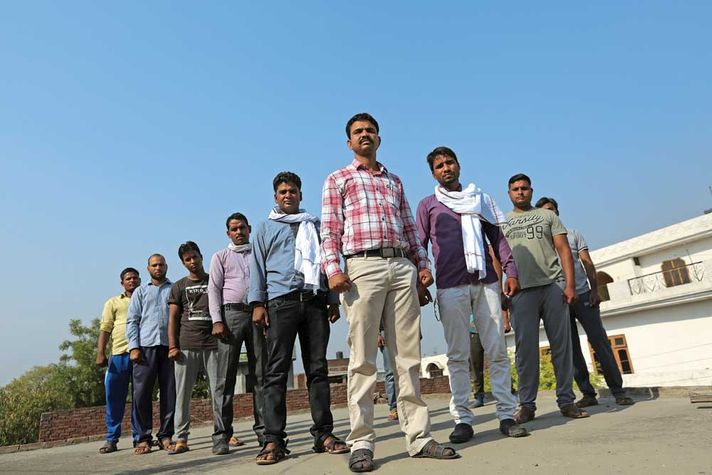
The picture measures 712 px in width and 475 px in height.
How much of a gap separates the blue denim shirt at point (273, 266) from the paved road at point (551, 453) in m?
1.24

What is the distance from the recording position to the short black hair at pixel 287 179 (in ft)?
15.2

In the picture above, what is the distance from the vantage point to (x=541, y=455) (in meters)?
2.88

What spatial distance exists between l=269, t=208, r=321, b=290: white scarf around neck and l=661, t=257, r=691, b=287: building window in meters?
24.0

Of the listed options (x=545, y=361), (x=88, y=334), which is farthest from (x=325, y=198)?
(x=88, y=334)

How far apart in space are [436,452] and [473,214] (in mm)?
1972

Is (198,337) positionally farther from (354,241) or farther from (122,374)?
(354,241)

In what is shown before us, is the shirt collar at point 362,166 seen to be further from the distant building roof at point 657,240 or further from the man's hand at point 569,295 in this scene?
the distant building roof at point 657,240

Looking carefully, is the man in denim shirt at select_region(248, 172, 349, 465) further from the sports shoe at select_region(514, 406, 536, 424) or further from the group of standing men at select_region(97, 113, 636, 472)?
the sports shoe at select_region(514, 406, 536, 424)

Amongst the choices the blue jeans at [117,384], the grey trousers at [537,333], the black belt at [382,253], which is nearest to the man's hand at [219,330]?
the black belt at [382,253]

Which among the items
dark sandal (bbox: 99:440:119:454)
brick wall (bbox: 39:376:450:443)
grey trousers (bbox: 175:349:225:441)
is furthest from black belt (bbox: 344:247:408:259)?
brick wall (bbox: 39:376:450:443)

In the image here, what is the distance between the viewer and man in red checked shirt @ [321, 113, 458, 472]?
3301mm

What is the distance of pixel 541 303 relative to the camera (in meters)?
4.78

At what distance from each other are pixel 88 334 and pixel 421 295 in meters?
37.5

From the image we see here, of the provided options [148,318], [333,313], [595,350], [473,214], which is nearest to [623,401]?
[595,350]
